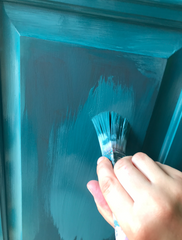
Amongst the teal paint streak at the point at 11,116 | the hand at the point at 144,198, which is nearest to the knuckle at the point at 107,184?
the hand at the point at 144,198

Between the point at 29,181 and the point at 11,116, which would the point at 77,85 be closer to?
the point at 11,116

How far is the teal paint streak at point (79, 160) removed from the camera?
15.0 inches

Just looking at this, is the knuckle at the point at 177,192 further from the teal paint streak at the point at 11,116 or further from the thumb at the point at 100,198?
the teal paint streak at the point at 11,116

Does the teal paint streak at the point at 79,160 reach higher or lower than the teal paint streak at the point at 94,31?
lower

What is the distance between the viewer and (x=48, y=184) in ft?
1.61

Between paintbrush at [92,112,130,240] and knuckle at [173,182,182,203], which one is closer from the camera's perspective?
knuckle at [173,182,182,203]

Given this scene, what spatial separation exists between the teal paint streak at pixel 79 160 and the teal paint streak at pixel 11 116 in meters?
0.09

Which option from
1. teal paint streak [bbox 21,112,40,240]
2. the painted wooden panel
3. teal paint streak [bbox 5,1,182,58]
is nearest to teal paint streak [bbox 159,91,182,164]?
the painted wooden panel

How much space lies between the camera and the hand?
251 millimetres

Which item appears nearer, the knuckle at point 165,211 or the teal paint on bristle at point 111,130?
the knuckle at point 165,211

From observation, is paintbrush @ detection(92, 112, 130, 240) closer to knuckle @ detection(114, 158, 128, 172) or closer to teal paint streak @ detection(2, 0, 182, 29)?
knuckle @ detection(114, 158, 128, 172)

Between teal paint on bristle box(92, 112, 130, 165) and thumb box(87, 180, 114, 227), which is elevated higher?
teal paint on bristle box(92, 112, 130, 165)

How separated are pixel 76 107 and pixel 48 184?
0.80 feet

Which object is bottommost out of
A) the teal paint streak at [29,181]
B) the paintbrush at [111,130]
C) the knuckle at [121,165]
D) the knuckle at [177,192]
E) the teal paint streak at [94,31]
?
the teal paint streak at [29,181]
